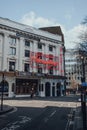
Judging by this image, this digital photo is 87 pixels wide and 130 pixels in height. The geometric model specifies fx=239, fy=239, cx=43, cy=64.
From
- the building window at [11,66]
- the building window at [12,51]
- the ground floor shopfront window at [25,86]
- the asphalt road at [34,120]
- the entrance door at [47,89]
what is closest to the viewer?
the asphalt road at [34,120]

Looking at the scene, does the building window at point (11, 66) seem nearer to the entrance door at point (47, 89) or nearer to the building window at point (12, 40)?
the building window at point (12, 40)

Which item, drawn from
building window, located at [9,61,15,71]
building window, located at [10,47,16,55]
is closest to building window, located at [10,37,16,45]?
building window, located at [10,47,16,55]

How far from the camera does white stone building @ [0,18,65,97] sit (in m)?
53.2

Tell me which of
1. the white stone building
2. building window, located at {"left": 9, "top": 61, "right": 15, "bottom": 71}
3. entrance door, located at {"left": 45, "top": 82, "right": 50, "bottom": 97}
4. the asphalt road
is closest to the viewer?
the asphalt road

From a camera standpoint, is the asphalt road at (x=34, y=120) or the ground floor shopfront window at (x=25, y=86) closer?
the asphalt road at (x=34, y=120)

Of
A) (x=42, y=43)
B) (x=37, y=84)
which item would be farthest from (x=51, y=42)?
(x=37, y=84)

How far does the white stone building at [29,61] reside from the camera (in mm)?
53156

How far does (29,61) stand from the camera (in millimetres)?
58406

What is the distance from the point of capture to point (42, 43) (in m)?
63.3

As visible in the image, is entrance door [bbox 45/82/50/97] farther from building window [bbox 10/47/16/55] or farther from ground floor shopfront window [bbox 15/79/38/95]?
building window [bbox 10/47/16/55]

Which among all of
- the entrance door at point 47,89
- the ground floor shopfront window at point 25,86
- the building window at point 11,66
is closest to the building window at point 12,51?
the building window at point 11,66

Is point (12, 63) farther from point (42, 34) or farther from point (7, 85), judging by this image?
point (42, 34)

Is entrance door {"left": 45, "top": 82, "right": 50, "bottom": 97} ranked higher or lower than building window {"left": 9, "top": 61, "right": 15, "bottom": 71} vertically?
lower

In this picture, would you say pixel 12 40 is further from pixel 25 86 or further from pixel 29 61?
pixel 25 86
